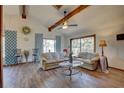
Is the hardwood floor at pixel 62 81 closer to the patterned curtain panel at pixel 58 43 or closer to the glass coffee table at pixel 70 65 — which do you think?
the glass coffee table at pixel 70 65

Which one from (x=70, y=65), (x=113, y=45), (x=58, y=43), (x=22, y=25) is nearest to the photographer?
Result: (x=70, y=65)

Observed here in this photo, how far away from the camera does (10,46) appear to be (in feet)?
21.8

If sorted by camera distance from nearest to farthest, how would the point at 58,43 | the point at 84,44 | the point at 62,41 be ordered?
the point at 84,44 < the point at 58,43 < the point at 62,41

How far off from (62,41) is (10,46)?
13.2 feet

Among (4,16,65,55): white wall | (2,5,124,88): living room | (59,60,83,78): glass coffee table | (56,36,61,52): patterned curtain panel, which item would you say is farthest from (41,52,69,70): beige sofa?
(56,36,61,52): patterned curtain panel

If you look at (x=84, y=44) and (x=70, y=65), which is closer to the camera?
(x=70, y=65)

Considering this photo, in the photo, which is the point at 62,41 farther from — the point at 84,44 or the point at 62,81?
the point at 62,81

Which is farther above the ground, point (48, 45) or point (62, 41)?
point (62, 41)

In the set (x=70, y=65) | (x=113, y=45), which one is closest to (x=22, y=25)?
(x=70, y=65)

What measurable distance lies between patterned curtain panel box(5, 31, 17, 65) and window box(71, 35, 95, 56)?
4.23 meters

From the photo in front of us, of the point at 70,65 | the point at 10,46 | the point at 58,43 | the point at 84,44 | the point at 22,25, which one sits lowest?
the point at 70,65

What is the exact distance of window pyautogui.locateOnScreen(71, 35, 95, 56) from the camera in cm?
680

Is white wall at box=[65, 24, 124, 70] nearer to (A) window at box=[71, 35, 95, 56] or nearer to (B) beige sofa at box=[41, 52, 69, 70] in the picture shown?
(A) window at box=[71, 35, 95, 56]
